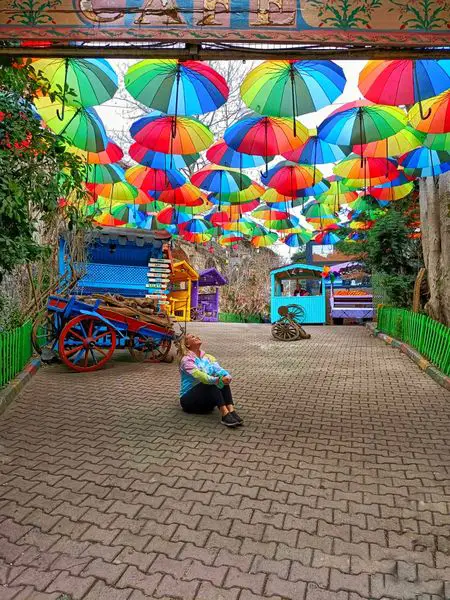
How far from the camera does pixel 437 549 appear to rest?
2.67 metres

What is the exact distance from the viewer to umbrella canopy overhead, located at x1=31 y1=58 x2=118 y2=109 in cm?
675

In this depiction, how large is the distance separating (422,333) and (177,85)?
7.26 meters

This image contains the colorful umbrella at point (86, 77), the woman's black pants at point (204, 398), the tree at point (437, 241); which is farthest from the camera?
the tree at point (437, 241)

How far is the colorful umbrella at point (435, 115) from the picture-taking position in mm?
7043

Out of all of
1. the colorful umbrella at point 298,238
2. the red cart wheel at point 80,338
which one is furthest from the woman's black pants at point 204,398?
the colorful umbrella at point 298,238

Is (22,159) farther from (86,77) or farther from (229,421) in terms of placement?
(229,421)

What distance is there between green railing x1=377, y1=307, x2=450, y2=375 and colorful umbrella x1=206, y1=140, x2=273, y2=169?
560 centimetres

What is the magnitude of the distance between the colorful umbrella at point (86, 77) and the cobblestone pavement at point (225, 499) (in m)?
4.88

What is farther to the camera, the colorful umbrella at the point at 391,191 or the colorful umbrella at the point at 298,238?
the colorful umbrella at the point at 298,238

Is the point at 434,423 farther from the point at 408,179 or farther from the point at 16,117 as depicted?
the point at 408,179

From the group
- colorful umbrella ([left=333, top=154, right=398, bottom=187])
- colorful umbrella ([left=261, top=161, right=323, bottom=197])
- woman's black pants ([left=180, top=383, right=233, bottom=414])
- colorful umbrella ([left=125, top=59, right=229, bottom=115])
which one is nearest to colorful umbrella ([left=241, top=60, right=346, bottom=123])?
colorful umbrella ([left=125, top=59, right=229, bottom=115])

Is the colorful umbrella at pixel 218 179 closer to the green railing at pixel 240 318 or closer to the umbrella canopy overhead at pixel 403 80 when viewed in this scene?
the umbrella canopy overhead at pixel 403 80

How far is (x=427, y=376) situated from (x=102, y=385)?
5.92 m

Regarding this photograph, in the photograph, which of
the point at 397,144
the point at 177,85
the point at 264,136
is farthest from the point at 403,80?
the point at 177,85
